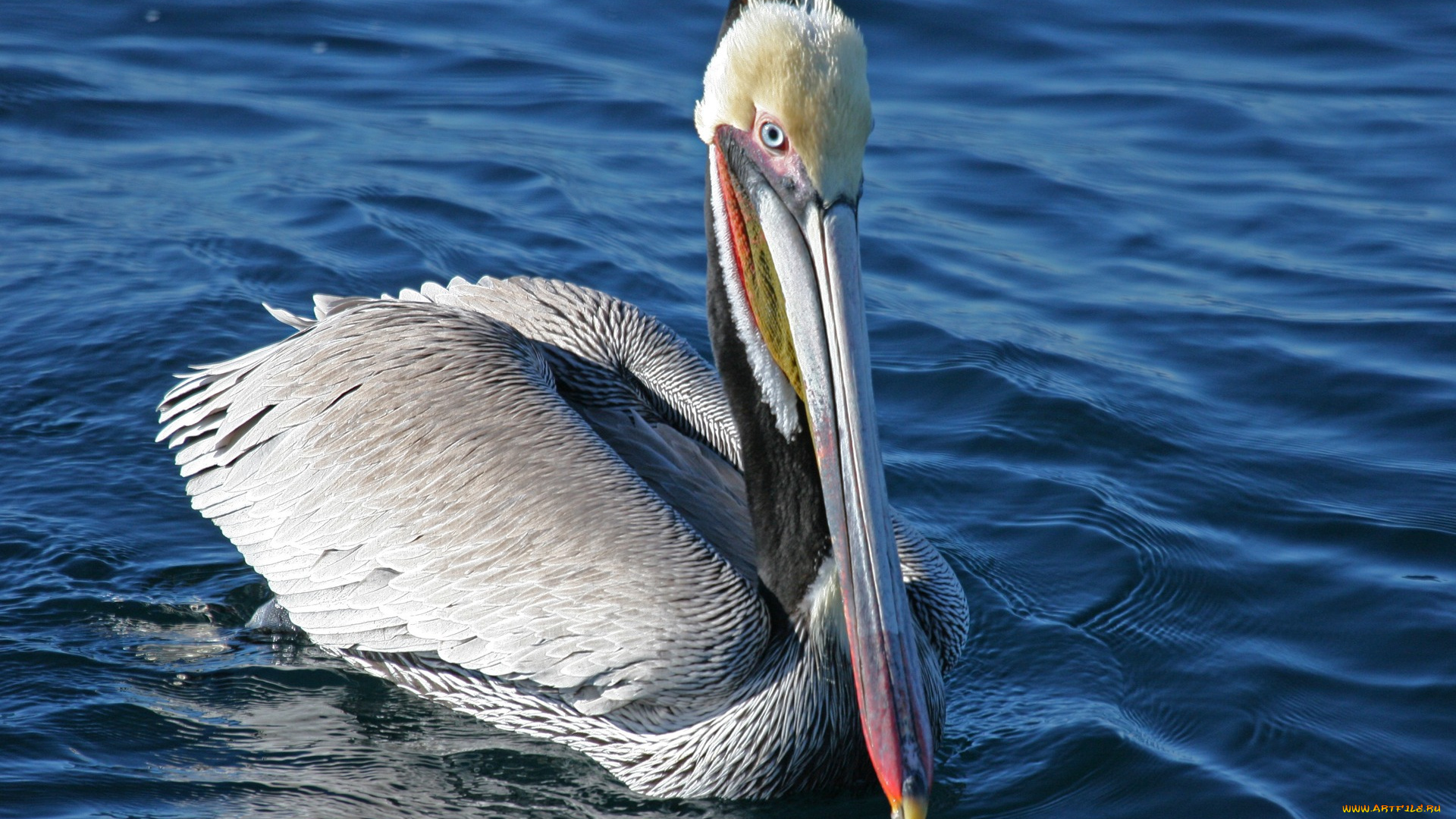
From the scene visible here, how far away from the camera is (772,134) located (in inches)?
151

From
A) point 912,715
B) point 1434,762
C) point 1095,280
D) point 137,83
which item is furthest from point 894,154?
point 912,715

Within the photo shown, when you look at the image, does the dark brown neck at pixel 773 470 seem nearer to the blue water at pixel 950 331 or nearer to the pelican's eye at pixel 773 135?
the pelican's eye at pixel 773 135

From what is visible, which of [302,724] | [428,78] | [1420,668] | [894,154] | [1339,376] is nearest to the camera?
[302,724]

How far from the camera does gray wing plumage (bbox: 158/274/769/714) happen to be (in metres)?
4.21

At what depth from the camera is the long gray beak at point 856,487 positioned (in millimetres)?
3764

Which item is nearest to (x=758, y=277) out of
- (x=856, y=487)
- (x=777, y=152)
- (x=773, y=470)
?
(x=777, y=152)

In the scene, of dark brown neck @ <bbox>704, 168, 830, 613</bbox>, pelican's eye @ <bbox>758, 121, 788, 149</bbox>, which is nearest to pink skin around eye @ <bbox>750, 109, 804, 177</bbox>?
pelican's eye @ <bbox>758, 121, 788, 149</bbox>

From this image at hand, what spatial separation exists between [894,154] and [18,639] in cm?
584

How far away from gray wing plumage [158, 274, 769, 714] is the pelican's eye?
1.10 m

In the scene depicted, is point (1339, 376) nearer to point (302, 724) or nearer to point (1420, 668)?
point (1420, 668)

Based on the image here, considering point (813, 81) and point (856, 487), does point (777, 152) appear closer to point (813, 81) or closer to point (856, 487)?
point (813, 81)

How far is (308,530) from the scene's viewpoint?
472 centimetres

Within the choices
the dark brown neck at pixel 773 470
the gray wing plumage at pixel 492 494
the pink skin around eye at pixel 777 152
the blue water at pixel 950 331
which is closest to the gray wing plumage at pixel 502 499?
the gray wing plumage at pixel 492 494

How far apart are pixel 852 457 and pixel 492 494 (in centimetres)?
117
